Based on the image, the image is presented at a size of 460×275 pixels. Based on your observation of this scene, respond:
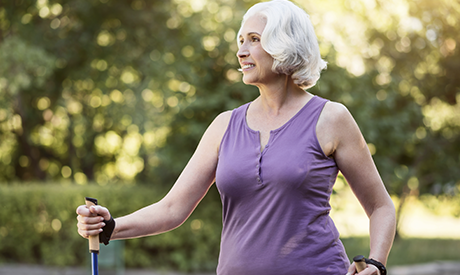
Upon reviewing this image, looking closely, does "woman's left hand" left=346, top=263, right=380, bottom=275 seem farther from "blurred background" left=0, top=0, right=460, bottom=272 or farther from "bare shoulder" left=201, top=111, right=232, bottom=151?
"blurred background" left=0, top=0, right=460, bottom=272

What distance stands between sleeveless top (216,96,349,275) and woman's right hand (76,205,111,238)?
47 cm

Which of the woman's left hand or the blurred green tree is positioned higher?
the blurred green tree

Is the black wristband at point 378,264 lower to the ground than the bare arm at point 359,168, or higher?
lower

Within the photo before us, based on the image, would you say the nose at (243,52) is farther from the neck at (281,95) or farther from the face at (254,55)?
the neck at (281,95)

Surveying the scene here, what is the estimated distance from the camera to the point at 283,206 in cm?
185

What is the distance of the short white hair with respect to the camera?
6.48 feet

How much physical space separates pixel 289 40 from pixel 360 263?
852mm

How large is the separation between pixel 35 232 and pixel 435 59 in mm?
9322

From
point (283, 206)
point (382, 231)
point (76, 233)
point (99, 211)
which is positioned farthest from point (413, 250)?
point (99, 211)

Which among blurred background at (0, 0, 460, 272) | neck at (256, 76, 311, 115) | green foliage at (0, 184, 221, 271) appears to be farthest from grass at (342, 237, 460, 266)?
neck at (256, 76, 311, 115)

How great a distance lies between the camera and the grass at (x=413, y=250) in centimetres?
1035

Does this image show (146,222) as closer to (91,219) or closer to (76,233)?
(91,219)

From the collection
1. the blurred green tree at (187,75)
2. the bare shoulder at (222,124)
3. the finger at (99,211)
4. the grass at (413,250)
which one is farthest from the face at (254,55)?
the grass at (413,250)

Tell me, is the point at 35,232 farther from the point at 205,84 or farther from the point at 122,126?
the point at 205,84
